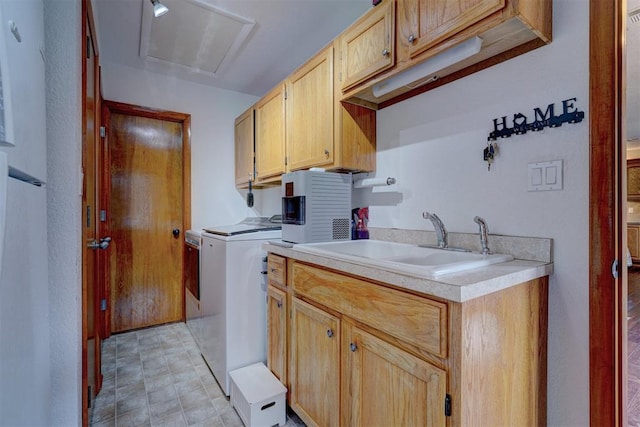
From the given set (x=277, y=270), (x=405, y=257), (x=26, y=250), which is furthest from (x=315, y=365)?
(x=26, y=250)

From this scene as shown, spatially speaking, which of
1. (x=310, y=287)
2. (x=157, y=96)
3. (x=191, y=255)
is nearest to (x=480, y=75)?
(x=310, y=287)

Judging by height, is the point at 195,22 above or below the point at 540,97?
above

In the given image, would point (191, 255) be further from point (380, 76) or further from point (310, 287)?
point (380, 76)

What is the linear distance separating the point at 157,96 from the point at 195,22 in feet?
3.70

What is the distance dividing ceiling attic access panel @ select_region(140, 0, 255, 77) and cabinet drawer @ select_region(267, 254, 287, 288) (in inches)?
63.9

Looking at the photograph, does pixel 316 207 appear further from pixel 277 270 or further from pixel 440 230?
pixel 440 230

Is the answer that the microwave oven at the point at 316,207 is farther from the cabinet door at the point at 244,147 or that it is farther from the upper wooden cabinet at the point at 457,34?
the cabinet door at the point at 244,147

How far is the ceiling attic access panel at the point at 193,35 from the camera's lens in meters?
1.95

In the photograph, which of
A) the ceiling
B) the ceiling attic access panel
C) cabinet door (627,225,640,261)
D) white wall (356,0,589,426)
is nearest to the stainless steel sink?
white wall (356,0,589,426)

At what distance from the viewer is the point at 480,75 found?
1352 millimetres

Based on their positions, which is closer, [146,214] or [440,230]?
[440,230]

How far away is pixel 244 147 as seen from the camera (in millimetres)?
3035

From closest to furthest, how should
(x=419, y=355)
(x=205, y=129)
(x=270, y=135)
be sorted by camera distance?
(x=419, y=355) → (x=270, y=135) → (x=205, y=129)

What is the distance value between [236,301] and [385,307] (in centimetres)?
118
